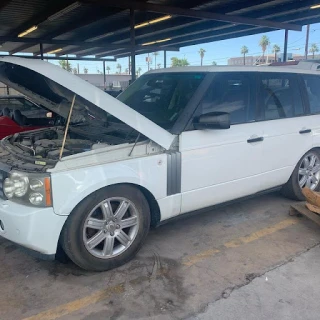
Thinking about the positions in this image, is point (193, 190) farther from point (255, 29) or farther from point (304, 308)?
point (255, 29)

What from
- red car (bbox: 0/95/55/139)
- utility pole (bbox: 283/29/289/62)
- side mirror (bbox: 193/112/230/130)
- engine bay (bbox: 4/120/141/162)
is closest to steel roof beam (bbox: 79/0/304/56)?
utility pole (bbox: 283/29/289/62)

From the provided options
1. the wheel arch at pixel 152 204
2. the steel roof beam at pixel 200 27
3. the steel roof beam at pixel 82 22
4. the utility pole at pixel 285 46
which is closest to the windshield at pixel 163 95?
the wheel arch at pixel 152 204

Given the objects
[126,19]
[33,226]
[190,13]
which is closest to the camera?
[33,226]

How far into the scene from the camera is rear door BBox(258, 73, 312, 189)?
4109 millimetres

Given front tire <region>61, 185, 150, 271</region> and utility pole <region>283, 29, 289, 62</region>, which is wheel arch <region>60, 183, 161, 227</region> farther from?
utility pole <region>283, 29, 289, 62</region>

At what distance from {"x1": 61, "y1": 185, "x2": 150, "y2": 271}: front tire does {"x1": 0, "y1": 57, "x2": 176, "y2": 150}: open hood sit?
0.59 meters

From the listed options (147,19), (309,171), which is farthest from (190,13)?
(309,171)

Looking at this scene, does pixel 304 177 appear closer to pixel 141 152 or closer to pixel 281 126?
pixel 281 126

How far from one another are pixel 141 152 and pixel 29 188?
1017 millimetres

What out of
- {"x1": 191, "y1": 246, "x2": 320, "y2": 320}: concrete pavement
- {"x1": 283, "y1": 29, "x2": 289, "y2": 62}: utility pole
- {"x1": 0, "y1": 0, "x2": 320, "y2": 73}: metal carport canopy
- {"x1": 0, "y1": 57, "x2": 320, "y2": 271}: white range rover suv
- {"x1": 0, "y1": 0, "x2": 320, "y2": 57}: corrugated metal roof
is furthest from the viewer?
{"x1": 283, "y1": 29, "x2": 289, "y2": 62}: utility pole

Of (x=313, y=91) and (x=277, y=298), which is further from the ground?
(x=313, y=91)

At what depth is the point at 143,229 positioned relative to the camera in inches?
128

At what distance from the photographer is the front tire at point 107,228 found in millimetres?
2834

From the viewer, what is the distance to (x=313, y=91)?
4789 millimetres
